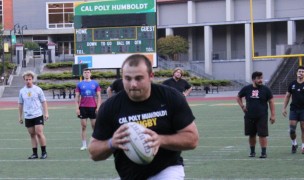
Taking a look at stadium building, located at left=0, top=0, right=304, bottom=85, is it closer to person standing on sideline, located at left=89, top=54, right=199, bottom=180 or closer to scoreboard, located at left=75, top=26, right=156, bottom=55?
scoreboard, located at left=75, top=26, right=156, bottom=55

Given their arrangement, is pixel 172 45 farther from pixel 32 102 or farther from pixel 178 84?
pixel 32 102

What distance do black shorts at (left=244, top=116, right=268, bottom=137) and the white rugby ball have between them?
30.6 feet

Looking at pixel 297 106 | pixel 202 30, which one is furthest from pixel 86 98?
pixel 202 30

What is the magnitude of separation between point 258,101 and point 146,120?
921cm

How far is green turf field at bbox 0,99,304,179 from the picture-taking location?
1253cm

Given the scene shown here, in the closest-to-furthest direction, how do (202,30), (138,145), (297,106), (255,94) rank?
1. (138,145)
2. (255,94)
3. (297,106)
4. (202,30)

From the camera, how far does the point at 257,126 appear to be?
14.9 m

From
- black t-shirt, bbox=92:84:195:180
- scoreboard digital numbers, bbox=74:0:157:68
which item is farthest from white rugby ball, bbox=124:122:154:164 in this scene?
scoreboard digital numbers, bbox=74:0:157:68

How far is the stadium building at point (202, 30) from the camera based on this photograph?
52.9 meters

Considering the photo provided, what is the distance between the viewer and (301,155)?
14.9 meters

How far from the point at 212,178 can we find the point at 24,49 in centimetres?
6518

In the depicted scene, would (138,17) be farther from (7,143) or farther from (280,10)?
(7,143)

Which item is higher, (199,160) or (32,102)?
(32,102)

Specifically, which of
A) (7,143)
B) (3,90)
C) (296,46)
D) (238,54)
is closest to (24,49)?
(3,90)
